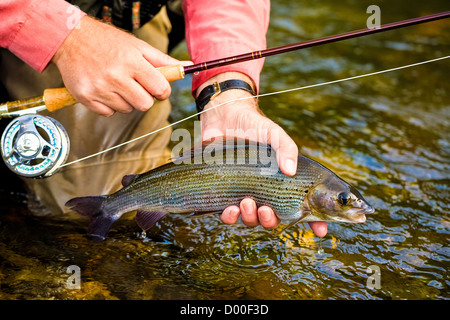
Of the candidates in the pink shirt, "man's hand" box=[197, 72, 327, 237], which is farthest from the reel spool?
"man's hand" box=[197, 72, 327, 237]

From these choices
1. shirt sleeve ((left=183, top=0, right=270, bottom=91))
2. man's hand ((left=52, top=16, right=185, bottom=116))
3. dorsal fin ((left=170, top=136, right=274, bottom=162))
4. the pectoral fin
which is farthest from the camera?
shirt sleeve ((left=183, top=0, right=270, bottom=91))

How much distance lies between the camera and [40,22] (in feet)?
7.78

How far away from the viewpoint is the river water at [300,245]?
2486 millimetres

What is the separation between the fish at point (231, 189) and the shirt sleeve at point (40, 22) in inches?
28.4

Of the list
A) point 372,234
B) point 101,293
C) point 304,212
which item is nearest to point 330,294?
point 304,212

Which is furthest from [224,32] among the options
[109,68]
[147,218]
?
[147,218]

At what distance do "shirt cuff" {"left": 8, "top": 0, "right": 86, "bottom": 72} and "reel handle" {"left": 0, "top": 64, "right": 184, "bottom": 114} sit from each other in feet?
0.53

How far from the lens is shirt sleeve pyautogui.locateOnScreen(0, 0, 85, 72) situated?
235 centimetres

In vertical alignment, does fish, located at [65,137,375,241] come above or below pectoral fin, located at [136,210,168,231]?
above

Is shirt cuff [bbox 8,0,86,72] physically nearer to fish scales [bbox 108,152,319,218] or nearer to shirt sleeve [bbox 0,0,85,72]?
shirt sleeve [bbox 0,0,85,72]

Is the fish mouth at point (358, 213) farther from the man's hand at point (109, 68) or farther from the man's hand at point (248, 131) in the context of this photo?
the man's hand at point (109, 68)

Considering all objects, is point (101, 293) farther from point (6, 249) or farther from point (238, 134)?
point (238, 134)

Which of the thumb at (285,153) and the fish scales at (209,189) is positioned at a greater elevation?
the thumb at (285,153)

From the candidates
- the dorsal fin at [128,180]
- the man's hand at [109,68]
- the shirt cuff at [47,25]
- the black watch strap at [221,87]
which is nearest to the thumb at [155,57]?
the man's hand at [109,68]
